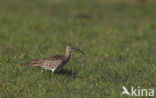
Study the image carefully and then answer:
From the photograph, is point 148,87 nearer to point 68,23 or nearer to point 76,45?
point 76,45

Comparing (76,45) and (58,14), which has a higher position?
(58,14)

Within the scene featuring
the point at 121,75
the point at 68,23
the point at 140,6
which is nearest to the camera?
the point at 121,75

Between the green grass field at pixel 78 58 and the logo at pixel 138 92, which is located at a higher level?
the green grass field at pixel 78 58

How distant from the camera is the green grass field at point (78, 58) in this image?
908cm

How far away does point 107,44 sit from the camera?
15961 mm

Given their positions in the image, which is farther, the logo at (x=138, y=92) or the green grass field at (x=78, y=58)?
the green grass field at (x=78, y=58)

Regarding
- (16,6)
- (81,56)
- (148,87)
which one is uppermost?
(16,6)

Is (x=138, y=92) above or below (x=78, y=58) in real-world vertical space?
below

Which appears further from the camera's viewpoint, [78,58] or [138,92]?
[78,58]

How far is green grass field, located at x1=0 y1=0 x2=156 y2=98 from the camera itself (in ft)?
29.8

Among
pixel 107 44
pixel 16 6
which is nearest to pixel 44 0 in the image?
pixel 16 6

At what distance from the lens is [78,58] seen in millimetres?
12938

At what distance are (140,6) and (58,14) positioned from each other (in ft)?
33.2

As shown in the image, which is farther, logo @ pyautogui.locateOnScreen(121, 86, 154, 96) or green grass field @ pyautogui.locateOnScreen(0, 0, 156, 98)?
green grass field @ pyautogui.locateOnScreen(0, 0, 156, 98)
